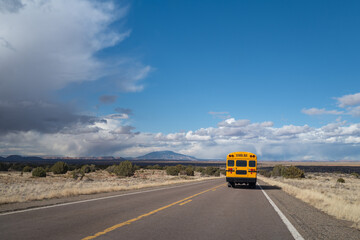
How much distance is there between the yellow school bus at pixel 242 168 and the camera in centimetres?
2280

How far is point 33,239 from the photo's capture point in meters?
6.04

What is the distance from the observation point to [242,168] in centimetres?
2302

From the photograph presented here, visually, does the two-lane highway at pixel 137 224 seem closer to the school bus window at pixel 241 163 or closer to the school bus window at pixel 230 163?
the school bus window at pixel 241 163

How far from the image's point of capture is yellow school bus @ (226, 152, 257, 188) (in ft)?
74.8

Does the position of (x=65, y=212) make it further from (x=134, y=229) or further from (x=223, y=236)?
(x=223, y=236)

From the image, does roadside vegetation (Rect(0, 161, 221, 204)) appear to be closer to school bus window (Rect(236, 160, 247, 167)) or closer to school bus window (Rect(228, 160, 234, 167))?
school bus window (Rect(228, 160, 234, 167))

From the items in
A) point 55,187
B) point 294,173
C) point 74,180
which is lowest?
point 74,180

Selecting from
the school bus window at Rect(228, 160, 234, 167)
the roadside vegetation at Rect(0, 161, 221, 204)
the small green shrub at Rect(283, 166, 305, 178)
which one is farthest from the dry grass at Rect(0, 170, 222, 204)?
the small green shrub at Rect(283, 166, 305, 178)

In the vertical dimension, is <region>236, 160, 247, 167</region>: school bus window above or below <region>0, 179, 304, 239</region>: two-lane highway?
above

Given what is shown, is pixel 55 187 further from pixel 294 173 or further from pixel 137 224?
pixel 294 173

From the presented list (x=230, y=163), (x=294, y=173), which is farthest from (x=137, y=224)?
(x=294, y=173)

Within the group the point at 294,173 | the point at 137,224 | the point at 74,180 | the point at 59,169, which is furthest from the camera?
the point at 59,169

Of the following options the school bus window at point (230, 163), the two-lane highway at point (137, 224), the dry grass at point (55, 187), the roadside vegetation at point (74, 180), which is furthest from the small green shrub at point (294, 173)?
the two-lane highway at point (137, 224)

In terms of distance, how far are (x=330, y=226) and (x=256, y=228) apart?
2526mm
